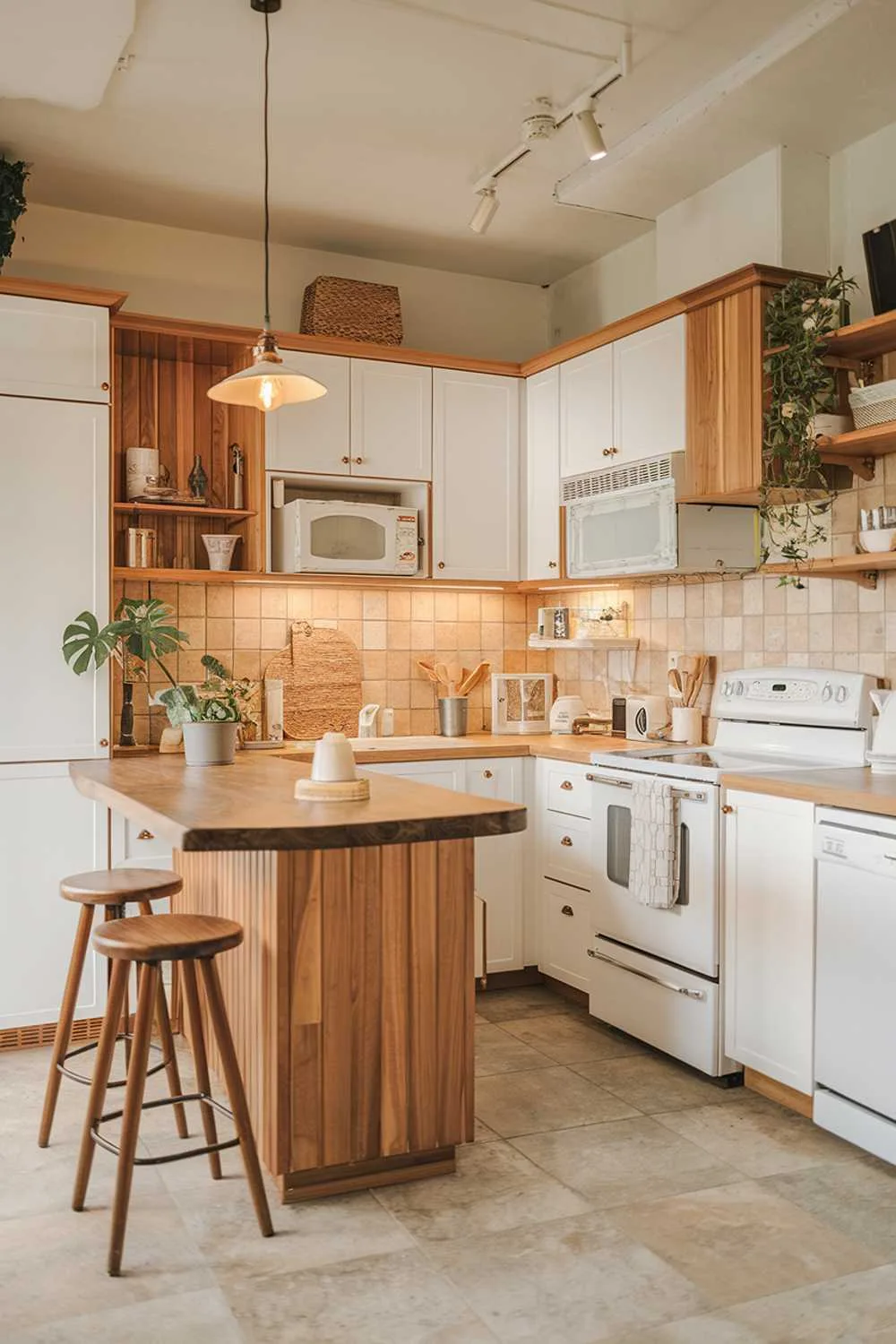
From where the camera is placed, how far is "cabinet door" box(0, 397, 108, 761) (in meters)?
3.83

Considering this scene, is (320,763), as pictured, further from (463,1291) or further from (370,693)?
(370,693)

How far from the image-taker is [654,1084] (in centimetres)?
347

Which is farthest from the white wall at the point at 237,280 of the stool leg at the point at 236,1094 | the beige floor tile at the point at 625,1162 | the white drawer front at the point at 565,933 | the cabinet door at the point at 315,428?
the beige floor tile at the point at 625,1162

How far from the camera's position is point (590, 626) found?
4.95 metres

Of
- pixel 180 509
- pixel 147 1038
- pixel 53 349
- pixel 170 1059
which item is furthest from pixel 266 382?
pixel 170 1059

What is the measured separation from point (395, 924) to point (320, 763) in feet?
1.38

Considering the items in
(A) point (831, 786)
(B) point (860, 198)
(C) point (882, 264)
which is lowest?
(A) point (831, 786)

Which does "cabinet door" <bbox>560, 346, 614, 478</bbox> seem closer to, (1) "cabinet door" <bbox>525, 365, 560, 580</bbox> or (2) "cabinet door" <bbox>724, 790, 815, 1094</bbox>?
(1) "cabinet door" <bbox>525, 365, 560, 580</bbox>

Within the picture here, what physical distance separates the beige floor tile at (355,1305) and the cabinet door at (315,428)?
9.59ft

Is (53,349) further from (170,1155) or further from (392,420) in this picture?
(170,1155)

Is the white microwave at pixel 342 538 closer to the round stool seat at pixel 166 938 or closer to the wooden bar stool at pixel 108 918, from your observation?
the wooden bar stool at pixel 108 918

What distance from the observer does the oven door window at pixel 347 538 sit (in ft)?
14.6

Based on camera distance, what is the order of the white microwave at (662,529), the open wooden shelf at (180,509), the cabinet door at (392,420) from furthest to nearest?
the cabinet door at (392,420) < the open wooden shelf at (180,509) < the white microwave at (662,529)

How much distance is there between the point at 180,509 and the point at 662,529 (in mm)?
1798
